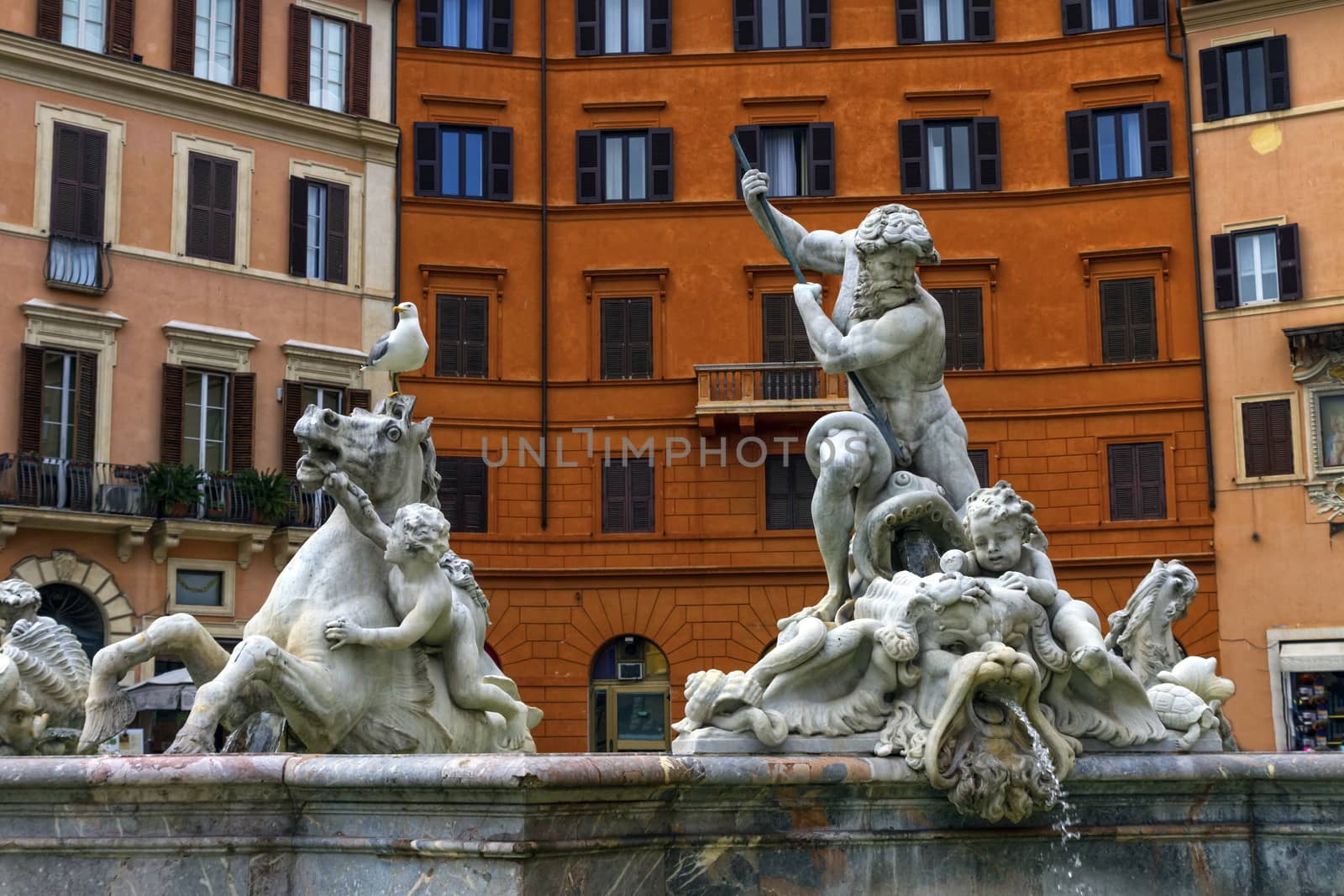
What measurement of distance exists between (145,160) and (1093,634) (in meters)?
27.6

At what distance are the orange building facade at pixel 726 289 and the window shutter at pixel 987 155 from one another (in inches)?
2.0

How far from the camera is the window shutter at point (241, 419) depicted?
3123 centimetres

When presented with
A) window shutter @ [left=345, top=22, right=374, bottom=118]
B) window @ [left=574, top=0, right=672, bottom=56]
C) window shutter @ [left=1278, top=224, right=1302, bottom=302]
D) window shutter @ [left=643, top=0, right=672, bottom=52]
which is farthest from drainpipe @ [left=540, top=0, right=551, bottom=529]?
window shutter @ [left=1278, top=224, right=1302, bottom=302]

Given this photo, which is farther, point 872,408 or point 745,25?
point 745,25

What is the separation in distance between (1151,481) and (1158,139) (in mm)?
6425

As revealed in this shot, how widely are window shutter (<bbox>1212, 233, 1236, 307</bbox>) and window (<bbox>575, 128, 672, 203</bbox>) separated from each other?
1027 cm

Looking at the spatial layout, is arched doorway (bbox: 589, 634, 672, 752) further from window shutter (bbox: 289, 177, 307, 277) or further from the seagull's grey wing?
the seagull's grey wing

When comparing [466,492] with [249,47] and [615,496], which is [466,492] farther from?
[249,47]

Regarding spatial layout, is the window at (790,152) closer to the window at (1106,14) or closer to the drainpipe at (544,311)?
the drainpipe at (544,311)

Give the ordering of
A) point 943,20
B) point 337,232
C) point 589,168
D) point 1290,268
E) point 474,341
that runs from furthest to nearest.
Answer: point 943,20 < point 589,168 < point 474,341 < point 337,232 < point 1290,268

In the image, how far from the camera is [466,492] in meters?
34.4

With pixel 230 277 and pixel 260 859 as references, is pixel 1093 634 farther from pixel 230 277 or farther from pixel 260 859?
pixel 230 277

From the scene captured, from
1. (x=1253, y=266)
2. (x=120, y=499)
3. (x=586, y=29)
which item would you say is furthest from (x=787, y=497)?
(x=120, y=499)

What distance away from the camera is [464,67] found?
35688mm
